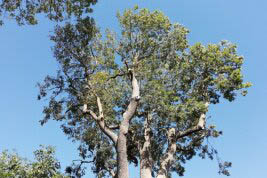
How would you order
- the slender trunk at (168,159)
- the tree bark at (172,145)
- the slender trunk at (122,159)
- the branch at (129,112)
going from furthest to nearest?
the tree bark at (172,145) → the slender trunk at (168,159) → the branch at (129,112) → the slender trunk at (122,159)

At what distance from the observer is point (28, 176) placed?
73.1 ft

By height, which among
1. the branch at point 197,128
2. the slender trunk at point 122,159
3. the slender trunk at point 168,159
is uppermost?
the branch at point 197,128

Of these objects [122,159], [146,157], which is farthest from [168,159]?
[122,159]

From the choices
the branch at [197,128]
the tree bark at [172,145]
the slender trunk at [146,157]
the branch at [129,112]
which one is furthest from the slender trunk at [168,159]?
the branch at [129,112]

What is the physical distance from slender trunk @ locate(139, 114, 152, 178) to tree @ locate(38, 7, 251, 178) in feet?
0.20

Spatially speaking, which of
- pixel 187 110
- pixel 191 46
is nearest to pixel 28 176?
pixel 187 110

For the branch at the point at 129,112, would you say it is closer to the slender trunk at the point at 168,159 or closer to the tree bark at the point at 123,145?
the tree bark at the point at 123,145

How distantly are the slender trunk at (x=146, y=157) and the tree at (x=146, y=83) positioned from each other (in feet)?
0.20

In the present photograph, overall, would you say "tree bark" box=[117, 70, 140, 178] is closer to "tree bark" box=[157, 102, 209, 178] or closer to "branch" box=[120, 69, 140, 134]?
"branch" box=[120, 69, 140, 134]

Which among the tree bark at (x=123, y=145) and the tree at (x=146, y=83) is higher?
the tree at (x=146, y=83)

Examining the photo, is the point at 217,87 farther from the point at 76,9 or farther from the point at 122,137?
the point at 76,9

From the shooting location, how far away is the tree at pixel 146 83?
1577 centimetres

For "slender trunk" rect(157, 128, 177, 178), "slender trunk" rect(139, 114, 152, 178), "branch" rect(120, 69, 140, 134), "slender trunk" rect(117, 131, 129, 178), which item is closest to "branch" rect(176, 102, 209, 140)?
"slender trunk" rect(157, 128, 177, 178)

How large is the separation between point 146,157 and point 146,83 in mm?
5294
